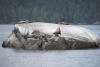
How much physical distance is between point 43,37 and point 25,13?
418 feet

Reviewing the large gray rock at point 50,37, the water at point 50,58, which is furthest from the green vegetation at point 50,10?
the water at point 50,58

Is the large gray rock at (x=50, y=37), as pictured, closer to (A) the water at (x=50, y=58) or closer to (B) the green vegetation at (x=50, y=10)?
(A) the water at (x=50, y=58)

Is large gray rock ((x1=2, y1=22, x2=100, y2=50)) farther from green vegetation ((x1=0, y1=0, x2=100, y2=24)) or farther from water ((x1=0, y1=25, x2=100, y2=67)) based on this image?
green vegetation ((x1=0, y1=0, x2=100, y2=24))

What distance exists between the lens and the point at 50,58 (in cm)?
2302

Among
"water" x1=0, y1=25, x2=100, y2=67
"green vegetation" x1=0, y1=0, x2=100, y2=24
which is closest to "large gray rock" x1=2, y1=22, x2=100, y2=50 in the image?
"water" x1=0, y1=25, x2=100, y2=67

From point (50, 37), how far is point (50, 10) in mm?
131421

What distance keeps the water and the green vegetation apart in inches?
4397

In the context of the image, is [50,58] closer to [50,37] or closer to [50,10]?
[50,37]

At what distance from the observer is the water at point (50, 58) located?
2066cm

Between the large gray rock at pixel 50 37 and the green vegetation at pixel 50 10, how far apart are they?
10982 centimetres

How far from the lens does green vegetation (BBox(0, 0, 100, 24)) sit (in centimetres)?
14350

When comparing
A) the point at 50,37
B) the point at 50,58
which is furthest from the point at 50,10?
the point at 50,58

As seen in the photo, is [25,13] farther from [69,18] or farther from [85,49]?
[85,49]

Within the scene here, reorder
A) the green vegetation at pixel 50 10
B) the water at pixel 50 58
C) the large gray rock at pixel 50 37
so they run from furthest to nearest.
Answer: the green vegetation at pixel 50 10
the large gray rock at pixel 50 37
the water at pixel 50 58
